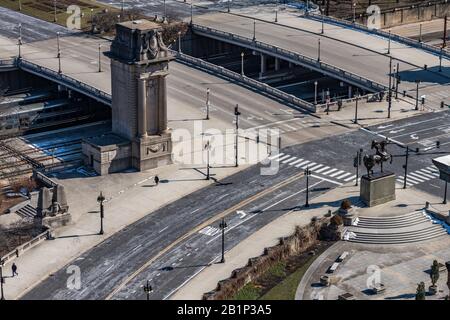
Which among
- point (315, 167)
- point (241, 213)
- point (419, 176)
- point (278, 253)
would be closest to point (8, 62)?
point (315, 167)

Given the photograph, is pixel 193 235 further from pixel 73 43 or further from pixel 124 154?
pixel 73 43

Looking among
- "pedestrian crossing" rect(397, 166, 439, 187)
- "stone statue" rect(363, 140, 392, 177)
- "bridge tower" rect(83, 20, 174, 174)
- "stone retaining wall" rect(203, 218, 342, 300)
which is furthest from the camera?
"pedestrian crossing" rect(397, 166, 439, 187)

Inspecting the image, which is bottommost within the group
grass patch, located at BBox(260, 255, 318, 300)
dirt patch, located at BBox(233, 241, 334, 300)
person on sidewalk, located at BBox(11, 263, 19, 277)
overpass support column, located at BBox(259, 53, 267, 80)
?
grass patch, located at BBox(260, 255, 318, 300)

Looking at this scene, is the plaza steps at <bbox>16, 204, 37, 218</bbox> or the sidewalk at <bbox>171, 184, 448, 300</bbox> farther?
the plaza steps at <bbox>16, 204, 37, 218</bbox>

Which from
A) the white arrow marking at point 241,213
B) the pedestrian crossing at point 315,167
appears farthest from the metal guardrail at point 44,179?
the pedestrian crossing at point 315,167

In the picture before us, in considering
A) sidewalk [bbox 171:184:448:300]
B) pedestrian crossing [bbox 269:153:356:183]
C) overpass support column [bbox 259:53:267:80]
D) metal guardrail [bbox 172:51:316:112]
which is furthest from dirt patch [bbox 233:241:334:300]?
overpass support column [bbox 259:53:267:80]

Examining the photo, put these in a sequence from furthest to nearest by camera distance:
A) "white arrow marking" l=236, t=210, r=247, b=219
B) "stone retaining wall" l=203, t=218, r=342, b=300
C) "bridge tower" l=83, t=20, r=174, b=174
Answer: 1. "bridge tower" l=83, t=20, r=174, b=174
2. "white arrow marking" l=236, t=210, r=247, b=219
3. "stone retaining wall" l=203, t=218, r=342, b=300

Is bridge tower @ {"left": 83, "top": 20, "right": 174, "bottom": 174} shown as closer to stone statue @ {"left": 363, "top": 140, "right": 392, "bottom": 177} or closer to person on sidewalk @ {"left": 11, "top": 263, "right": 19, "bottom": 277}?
stone statue @ {"left": 363, "top": 140, "right": 392, "bottom": 177}
